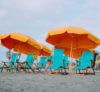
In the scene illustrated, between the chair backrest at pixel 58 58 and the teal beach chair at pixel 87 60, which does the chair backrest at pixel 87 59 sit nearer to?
the teal beach chair at pixel 87 60

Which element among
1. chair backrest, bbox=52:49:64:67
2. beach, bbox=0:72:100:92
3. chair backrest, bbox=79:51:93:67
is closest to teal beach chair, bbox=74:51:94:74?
chair backrest, bbox=79:51:93:67

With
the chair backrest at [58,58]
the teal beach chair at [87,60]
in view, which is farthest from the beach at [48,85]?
the chair backrest at [58,58]

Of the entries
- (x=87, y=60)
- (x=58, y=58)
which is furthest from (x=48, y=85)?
(x=58, y=58)

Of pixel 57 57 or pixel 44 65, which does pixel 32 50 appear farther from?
pixel 57 57

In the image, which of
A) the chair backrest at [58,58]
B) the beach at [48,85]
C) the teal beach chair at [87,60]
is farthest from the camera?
the chair backrest at [58,58]

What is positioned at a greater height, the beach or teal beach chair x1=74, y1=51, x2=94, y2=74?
teal beach chair x1=74, y1=51, x2=94, y2=74

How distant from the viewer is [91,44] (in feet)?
53.0

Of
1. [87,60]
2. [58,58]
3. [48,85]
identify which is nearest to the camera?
[48,85]

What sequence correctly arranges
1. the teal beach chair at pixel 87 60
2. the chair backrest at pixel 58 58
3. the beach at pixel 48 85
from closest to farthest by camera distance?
the beach at pixel 48 85 < the teal beach chair at pixel 87 60 < the chair backrest at pixel 58 58

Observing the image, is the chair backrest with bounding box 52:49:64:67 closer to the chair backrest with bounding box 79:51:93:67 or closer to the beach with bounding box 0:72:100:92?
the chair backrest with bounding box 79:51:93:67

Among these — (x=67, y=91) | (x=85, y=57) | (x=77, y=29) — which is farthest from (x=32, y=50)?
(x=67, y=91)

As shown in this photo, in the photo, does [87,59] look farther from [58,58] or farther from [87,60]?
[58,58]

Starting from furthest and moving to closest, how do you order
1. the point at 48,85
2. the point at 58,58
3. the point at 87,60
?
1. the point at 58,58
2. the point at 87,60
3. the point at 48,85

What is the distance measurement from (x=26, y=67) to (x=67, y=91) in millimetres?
9387
